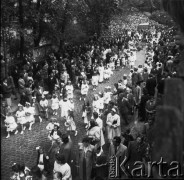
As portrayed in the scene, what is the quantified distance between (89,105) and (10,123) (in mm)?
3380

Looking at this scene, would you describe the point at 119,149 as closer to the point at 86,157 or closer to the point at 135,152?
the point at 135,152

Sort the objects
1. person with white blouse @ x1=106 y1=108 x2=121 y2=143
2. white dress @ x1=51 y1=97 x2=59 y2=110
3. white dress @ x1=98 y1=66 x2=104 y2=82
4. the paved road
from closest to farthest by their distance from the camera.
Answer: the paved road < person with white blouse @ x1=106 y1=108 x2=121 y2=143 < white dress @ x1=51 y1=97 x2=59 y2=110 < white dress @ x1=98 y1=66 x2=104 y2=82

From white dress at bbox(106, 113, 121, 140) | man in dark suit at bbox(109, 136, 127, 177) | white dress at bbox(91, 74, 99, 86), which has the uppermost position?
white dress at bbox(91, 74, 99, 86)

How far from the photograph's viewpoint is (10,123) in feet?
40.3

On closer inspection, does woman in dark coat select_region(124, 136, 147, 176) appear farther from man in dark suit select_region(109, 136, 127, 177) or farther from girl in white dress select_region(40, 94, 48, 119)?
girl in white dress select_region(40, 94, 48, 119)

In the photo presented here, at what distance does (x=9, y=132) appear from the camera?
41.7ft

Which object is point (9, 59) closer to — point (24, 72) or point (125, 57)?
point (24, 72)

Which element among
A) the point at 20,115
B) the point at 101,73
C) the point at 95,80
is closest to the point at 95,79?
the point at 95,80

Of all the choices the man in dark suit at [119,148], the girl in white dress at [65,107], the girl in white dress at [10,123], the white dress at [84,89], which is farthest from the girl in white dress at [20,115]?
the man in dark suit at [119,148]

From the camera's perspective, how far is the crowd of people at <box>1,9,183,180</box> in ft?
27.4

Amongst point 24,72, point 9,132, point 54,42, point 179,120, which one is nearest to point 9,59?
point 24,72

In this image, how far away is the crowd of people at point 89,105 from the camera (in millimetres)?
8352

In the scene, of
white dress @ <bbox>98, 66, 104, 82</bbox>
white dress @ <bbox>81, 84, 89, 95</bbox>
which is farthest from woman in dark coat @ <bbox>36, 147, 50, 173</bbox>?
white dress @ <bbox>98, 66, 104, 82</bbox>

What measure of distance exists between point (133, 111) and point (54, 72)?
4.99 meters
